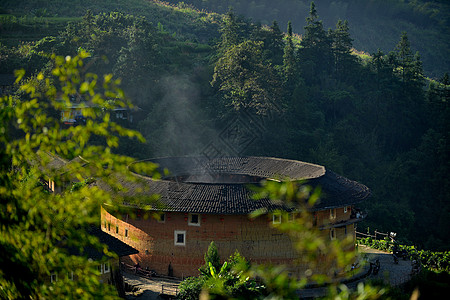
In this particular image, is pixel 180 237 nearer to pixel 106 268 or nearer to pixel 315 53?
pixel 106 268

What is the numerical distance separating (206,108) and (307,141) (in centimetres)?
861

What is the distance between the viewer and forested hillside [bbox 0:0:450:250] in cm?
4559

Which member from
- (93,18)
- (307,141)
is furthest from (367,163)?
(93,18)

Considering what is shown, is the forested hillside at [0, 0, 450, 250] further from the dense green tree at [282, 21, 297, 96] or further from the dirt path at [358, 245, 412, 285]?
the dirt path at [358, 245, 412, 285]

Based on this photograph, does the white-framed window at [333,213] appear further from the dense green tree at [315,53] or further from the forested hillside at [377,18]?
the forested hillside at [377,18]

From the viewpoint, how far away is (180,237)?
2536 cm

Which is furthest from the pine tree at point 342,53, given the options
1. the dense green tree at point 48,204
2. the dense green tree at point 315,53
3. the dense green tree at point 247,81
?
the dense green tree at point 48,204

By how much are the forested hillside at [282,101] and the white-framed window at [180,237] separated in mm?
17080

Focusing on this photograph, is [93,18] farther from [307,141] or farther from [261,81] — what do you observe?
[307,141]

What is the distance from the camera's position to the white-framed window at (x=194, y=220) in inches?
986

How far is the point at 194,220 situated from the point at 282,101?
2601cm

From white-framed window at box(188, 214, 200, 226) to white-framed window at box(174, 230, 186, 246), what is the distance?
50 centimetres

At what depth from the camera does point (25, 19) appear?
192 feet

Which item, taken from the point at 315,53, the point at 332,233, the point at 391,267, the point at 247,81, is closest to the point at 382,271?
the point at 391,267
